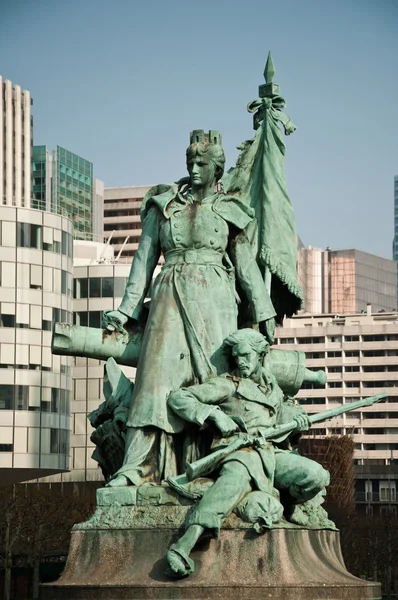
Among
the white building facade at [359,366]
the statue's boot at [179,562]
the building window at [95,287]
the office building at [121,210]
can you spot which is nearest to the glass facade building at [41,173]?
the office building at [121,210]

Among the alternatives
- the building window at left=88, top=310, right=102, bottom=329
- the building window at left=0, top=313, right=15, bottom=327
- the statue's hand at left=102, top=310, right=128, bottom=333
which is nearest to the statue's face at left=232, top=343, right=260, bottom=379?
the statue's hand at left=102, top=310, right=128, bottom=333

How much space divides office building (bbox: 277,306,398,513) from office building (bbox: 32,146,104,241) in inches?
851

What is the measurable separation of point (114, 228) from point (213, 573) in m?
158

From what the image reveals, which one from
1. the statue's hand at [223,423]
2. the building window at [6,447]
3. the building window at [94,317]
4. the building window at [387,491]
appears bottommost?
the building window at [387,491]

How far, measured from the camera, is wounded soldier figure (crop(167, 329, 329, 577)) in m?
17.3

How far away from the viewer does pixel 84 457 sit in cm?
9169

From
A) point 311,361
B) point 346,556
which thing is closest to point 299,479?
point 346,556

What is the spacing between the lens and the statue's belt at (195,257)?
19250mm

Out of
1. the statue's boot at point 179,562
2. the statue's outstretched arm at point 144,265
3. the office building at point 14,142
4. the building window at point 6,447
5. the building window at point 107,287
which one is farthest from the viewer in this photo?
the office building at point 14,142

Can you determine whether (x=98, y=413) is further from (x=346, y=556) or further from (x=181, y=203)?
(x=346, y=556)

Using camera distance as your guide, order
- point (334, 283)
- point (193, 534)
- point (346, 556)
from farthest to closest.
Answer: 1. point (334, 283)
2. point (346, 556)
3. point (193, 534)

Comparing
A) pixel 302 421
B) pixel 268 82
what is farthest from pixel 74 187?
pixel 302 421

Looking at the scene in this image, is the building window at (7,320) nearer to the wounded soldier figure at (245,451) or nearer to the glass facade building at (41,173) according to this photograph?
the wounded soldier figure at (245,451)

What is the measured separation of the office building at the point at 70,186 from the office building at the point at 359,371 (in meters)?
21.6
